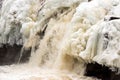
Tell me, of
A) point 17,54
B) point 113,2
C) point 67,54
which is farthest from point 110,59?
point 17,54

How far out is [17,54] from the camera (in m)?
11.5

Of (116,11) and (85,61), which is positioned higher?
(116,11)

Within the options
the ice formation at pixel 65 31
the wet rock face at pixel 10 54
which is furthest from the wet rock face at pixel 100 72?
the wet rock face at pixel 10 54

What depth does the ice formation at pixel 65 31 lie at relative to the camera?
7.71 m

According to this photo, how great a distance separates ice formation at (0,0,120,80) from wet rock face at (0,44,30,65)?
0.63 feet

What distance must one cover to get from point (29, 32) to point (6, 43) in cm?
114

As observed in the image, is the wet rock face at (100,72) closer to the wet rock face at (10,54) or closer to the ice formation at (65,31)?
the ice formation at (65,31)

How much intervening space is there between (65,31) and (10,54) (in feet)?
9.59

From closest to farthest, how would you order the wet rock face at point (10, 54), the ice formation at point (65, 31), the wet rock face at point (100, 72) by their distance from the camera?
the wet rock face at point (100, 72)
the ice formation at point (65, 31)
the wet rock face at point (10, 54)

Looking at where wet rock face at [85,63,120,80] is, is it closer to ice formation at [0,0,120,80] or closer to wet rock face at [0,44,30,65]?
ice formation at [0,0,120,80]

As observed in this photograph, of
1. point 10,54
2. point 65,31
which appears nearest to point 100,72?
point 65,31

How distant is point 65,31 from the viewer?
31.8 feet

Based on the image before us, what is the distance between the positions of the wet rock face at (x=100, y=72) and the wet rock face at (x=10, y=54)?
10.7ft

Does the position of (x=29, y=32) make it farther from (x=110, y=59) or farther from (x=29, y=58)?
(x=110, y=59)
